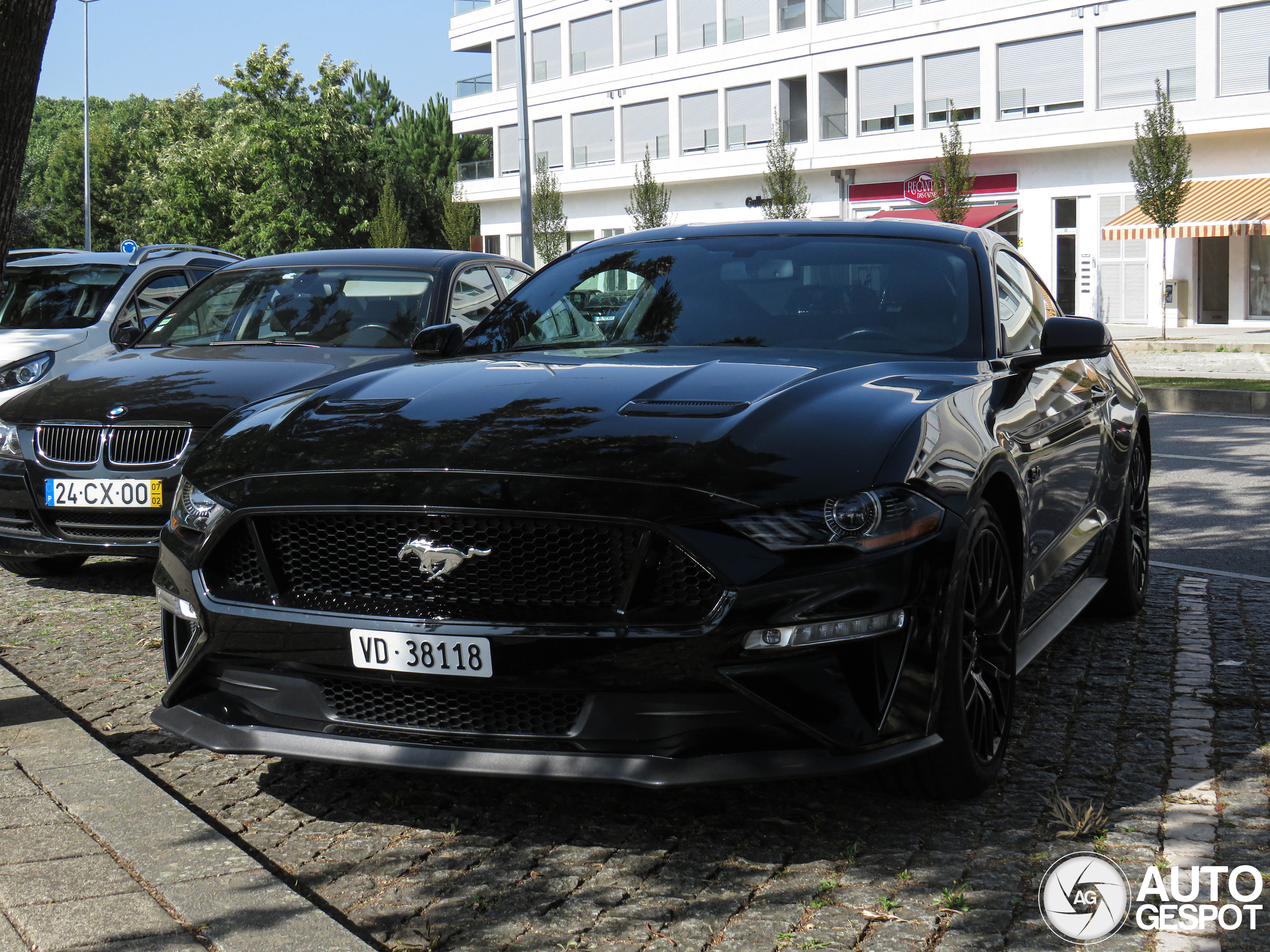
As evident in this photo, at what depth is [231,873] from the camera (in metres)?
3.36

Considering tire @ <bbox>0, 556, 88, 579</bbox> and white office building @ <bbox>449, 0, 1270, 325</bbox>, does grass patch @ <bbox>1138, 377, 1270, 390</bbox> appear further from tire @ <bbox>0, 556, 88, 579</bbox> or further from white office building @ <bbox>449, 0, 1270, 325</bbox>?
white office building @ <bbox>449, 0, 1270, 325</bbox>

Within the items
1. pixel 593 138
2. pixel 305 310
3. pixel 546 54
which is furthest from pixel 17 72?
pixel 546 54

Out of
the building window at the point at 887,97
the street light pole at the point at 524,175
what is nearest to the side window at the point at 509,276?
the street light pole at the point at 524,175

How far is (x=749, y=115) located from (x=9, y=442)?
148 feet

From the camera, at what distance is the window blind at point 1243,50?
36.1m

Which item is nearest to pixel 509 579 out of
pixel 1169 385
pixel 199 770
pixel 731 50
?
pixel 199 770

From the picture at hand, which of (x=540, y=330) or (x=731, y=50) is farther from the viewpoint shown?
(x=731, y=50)

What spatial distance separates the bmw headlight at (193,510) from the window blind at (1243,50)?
37423 mm

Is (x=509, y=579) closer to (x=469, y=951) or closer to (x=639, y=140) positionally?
(x=469, y=951)

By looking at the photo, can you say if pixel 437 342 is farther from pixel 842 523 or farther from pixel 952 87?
pixel 952 87

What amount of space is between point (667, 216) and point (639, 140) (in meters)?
3.51

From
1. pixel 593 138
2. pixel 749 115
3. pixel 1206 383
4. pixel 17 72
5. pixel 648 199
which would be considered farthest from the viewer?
pixel 593 138

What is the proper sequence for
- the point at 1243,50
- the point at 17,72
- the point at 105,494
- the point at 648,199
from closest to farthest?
the point at 17,72
the point at 105,494
the point at 1243,50
the point at 648,199

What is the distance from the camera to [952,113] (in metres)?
43.1
